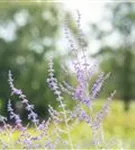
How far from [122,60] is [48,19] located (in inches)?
52.4

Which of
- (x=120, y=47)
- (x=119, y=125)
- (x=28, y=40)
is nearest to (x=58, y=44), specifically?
(x=28, y=40)

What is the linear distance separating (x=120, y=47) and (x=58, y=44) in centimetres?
112

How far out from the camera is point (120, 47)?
28.6ft

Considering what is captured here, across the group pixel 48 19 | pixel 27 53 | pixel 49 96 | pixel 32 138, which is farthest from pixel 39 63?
pixel 32 138

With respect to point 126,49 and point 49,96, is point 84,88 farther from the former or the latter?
point 126,49

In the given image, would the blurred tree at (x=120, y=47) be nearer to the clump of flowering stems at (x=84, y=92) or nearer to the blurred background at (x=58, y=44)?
the blurred background at (x=58, y=44)

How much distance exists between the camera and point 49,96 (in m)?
6.80

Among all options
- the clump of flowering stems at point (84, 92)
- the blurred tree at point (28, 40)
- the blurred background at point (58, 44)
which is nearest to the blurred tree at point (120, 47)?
the blurred background at point (58, 44)

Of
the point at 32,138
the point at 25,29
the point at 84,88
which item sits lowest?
the point at 32,138

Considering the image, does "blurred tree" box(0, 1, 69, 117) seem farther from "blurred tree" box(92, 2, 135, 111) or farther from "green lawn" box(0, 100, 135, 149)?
"green lawn" box(0, 100, 135, 149)

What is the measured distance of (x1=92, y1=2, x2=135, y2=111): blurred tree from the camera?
25.2 ft

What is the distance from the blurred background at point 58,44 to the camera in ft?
23.9

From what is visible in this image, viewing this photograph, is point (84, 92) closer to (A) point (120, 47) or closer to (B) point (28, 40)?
(B) point (28, 40)

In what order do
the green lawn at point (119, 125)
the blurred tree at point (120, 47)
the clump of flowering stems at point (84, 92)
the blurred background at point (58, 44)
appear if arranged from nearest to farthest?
1. the clump of flowering stems at point (84, 92)
2. the green lawn at point (119, 125)
3. the blurred background at point (58, 44)
4. the blurred tree at point (120, 47)
